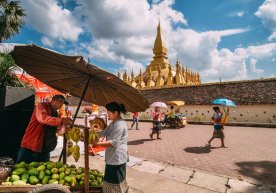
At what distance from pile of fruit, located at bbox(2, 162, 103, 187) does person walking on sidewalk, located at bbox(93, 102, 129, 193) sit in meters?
0.27

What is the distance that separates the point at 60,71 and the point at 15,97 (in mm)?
2172

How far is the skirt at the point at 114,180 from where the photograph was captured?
304cm

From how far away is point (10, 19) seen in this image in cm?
1391

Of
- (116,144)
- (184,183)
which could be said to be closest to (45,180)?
(116,144)

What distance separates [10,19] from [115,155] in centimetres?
1492

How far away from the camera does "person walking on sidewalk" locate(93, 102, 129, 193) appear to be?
3.08 meters

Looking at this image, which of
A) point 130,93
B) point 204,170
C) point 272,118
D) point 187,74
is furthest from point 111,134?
point 187,74

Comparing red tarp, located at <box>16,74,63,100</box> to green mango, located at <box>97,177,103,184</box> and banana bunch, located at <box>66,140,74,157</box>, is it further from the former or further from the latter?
green mango, located at <box>97,177,103,184</box>

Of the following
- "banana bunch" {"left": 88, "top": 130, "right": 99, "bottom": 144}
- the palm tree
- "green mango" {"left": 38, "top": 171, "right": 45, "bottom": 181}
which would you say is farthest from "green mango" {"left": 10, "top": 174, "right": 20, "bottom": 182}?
the palm tree

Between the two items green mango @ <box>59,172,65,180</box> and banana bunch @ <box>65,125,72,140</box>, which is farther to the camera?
banana bunch @ <box>65,125,72,140</box>

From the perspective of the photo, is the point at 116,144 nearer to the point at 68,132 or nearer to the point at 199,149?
the point at 68,132

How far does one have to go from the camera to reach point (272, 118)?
20219 millimetres

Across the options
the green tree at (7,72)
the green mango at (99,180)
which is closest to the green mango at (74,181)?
the green mango at (99,180)

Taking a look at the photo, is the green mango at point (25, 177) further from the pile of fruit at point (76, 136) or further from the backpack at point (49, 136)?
the backpack at point (49, 136)
